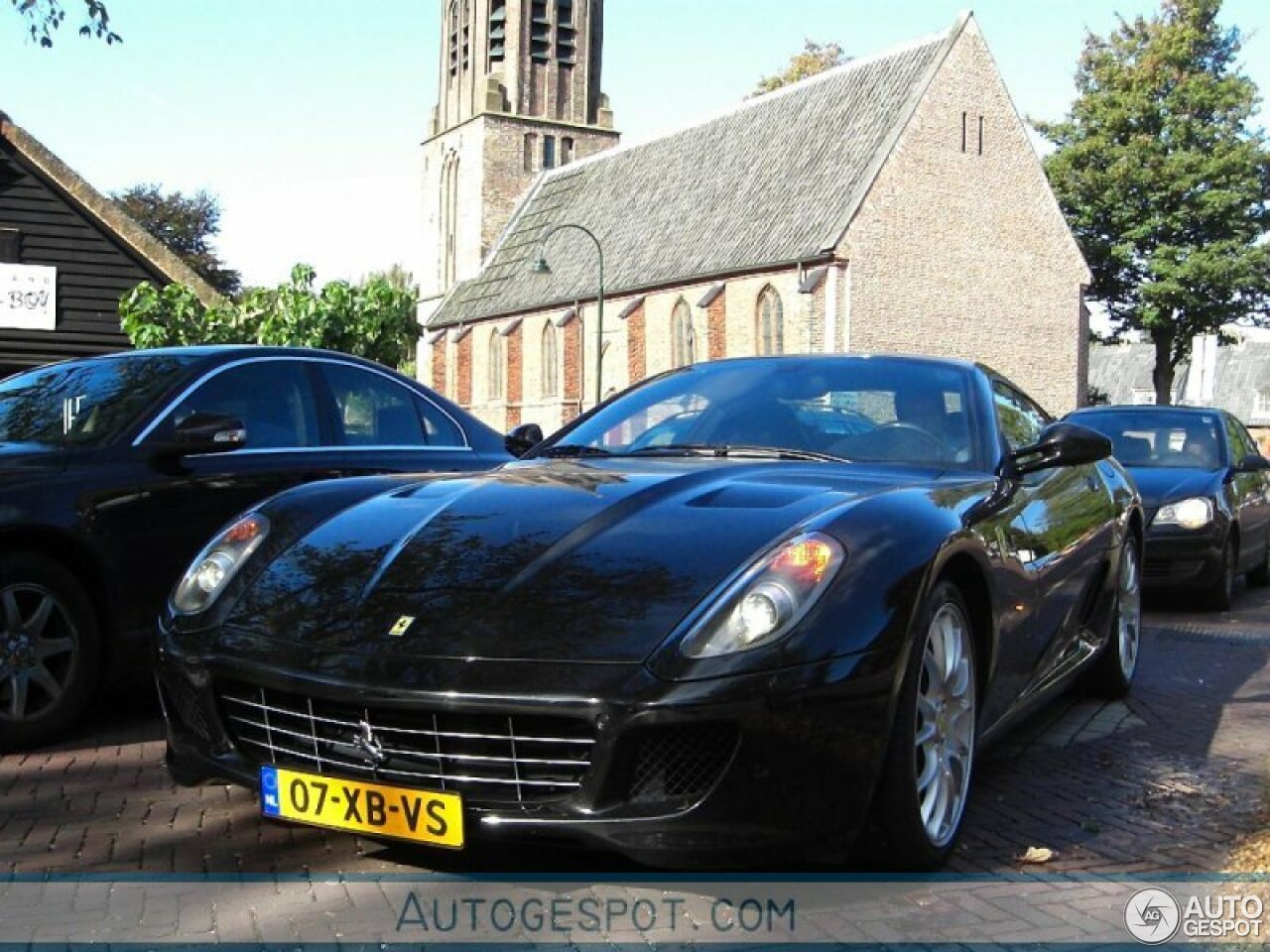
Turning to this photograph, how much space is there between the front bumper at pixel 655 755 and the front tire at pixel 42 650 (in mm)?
2268

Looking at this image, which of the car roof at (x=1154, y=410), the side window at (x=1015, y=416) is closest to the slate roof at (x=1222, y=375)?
the car roof at (x=1154, y=410)

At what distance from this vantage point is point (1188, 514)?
9.70 metres

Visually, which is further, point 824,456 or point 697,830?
point 824,456

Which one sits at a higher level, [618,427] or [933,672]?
[618,427]

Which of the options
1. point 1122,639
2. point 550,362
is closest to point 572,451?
point 1122,639

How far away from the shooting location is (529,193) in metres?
62.1

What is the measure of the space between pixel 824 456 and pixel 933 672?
39.6 inches

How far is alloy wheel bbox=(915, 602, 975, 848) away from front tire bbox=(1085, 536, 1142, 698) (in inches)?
87.7

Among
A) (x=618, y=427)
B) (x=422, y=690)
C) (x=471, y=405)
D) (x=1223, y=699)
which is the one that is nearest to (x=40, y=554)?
(x=618, y=427)

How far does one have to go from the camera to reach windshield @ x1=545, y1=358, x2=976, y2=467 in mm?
4539

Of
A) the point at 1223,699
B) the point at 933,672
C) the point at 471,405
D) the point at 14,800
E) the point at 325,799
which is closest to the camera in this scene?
the point at 325,799

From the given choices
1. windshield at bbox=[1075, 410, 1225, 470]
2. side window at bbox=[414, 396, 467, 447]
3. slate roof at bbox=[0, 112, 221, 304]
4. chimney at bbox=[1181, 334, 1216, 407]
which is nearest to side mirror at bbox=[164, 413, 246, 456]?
side window at bbox=[414, 396, 467, 447]

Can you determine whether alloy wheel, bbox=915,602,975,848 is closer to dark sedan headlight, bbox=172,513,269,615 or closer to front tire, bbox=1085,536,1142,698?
dark sedan headlight, bbox=172,513,269,615

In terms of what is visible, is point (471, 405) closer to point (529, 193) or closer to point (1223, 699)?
point (529, 193)
